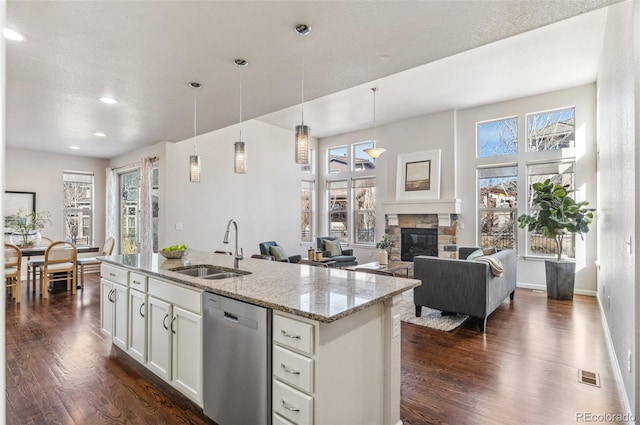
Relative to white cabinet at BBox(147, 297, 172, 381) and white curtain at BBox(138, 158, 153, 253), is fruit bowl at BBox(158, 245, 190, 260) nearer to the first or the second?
white cabinet at BBox(147, 297, 172, 381)

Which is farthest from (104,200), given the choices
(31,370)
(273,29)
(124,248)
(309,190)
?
(273,29)

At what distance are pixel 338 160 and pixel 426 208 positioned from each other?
9.80 feet

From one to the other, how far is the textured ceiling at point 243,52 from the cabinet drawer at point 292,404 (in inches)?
85.8

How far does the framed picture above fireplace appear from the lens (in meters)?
6.91

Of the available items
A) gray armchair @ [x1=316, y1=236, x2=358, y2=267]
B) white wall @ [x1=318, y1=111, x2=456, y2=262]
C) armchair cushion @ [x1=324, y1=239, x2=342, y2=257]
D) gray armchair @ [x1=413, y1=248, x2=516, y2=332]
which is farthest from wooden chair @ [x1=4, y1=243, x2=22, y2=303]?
white wall @ [x1=318, y1=111, x2=456, y2=262]

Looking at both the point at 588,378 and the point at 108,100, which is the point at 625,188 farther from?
the point at 108,100

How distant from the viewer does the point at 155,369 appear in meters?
2.50

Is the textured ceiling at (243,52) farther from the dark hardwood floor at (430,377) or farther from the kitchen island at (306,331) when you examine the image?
the dark hardwood floor at (430,377)

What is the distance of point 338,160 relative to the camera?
9.05 metres

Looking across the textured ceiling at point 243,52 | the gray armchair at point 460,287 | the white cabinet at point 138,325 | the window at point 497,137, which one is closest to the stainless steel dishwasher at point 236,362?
the white cabinet at point 138,325

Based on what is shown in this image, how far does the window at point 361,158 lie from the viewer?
8461 millimetres

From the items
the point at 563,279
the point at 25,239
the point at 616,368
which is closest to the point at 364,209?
the point at 563,279

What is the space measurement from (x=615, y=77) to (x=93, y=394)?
4.96m

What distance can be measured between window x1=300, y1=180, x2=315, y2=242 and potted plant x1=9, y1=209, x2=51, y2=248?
5392 millimetres
